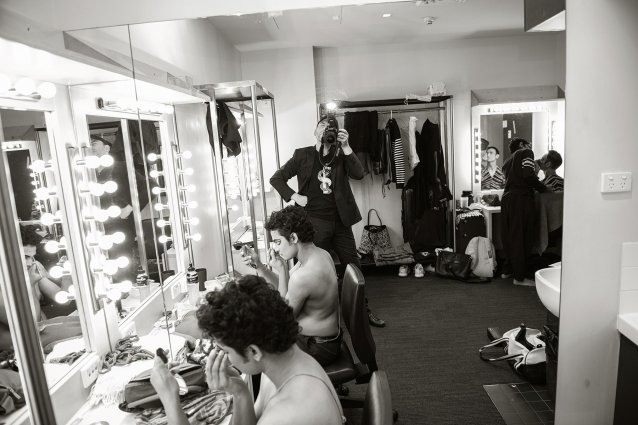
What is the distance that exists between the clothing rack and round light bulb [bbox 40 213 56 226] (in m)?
2.84

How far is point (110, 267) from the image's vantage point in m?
1.79

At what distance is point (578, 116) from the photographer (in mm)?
1675

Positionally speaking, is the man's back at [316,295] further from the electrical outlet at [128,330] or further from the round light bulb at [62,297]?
the round light bulb at [62,297]

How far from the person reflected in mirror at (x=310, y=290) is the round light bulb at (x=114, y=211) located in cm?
71

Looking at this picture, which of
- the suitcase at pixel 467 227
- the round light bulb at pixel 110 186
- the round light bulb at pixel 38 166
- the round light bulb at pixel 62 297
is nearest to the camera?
the round light bulb at pixel 38 166

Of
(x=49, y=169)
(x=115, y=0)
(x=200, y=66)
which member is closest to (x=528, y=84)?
(x=200, y=66)

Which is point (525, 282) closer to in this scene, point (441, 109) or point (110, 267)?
point (441, 109)

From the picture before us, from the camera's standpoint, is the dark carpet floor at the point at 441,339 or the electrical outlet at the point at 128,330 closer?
the electrical outlet at the point at 128,330

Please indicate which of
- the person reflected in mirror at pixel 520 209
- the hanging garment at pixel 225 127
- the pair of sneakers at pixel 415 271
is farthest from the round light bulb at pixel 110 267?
the pair of sneakers at pixel 415 271

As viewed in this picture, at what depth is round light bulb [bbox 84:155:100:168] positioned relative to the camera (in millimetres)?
1684

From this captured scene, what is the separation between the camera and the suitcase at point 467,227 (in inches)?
157

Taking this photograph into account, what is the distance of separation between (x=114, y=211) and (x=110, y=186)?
0.11 meters

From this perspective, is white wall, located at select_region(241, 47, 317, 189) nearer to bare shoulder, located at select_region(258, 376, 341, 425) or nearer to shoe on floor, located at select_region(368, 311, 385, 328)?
Answer: shoe on floor, located at select_region(368, 311, 385, 328)

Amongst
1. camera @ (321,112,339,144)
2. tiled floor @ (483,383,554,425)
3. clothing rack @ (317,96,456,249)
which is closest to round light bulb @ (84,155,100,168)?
camera @ (321,112,339,144)
